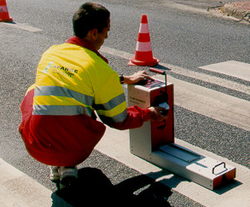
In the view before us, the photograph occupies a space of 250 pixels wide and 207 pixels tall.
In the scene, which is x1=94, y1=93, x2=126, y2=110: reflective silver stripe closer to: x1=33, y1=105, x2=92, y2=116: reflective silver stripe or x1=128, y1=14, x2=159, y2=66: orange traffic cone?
x1=33, y1=105, x2=92, y2=116: reflective silver stripe

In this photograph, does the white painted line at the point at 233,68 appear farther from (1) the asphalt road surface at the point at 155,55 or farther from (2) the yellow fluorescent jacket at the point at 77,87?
Result: (2) the yellow fluorescent jacket at the point at 77,87

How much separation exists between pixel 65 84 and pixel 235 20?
8.00 meters

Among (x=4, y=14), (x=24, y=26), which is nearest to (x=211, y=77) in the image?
(x=24, y=26)

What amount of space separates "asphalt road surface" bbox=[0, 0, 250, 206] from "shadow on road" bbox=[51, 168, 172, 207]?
0.05 m

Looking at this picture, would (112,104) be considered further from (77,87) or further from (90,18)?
(90,18)

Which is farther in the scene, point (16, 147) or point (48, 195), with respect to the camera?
point (16, 147)

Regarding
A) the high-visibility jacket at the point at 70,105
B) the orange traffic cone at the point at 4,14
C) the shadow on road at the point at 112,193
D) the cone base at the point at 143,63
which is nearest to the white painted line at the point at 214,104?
the cone base at the point at 143,63

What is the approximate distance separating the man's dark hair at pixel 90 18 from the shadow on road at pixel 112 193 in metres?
1.22

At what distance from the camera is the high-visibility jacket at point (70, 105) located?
349 centimetres

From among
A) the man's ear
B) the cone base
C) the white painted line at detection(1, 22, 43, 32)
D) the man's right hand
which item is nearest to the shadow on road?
the man's right hand

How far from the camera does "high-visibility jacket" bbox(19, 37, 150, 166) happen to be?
349cm

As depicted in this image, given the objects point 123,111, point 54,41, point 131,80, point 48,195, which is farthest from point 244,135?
point 54,41

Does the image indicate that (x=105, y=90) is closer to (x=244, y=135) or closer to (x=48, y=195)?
(x=48, y=195)

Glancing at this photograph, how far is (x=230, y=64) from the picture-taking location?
7316 mm
